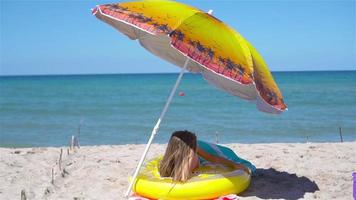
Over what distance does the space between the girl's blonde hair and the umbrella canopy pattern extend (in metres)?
0.92

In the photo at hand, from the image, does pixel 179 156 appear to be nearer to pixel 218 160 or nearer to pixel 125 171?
pixel 218 160

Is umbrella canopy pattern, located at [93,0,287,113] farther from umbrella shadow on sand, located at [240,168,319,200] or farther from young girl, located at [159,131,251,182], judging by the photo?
umbrella shadow on sand, located at [240,168,319,200]

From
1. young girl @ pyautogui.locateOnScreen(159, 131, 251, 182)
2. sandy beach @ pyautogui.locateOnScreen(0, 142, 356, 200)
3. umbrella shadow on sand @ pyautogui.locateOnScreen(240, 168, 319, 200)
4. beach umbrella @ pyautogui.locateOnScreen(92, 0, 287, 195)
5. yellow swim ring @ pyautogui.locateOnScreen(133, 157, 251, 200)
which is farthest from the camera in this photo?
sandy beach @ pyautogui.locateOnScreen(0, 142, 356, 200)

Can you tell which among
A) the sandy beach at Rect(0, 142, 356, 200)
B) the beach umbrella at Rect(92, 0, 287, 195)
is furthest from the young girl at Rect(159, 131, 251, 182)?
the sandy beach at Rect(0, 142, 356, 200)

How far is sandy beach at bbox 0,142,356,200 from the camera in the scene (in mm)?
6035

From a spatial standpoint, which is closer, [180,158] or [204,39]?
[204,39]

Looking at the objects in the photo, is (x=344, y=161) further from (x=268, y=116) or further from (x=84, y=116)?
(x=84, y=116)

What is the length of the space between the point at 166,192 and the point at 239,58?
5.72 ft

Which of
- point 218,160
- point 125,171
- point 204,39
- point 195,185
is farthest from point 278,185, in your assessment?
point 204,39

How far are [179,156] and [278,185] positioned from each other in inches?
68.0

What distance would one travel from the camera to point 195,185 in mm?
5223

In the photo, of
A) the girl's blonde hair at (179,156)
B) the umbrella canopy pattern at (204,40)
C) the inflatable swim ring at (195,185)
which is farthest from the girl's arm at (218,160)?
the umbrella canopy pattern at (204,40)

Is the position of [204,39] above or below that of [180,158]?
above

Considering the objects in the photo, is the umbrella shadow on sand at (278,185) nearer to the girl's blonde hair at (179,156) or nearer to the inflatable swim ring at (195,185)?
the inflatable swim ring at (195,185)
